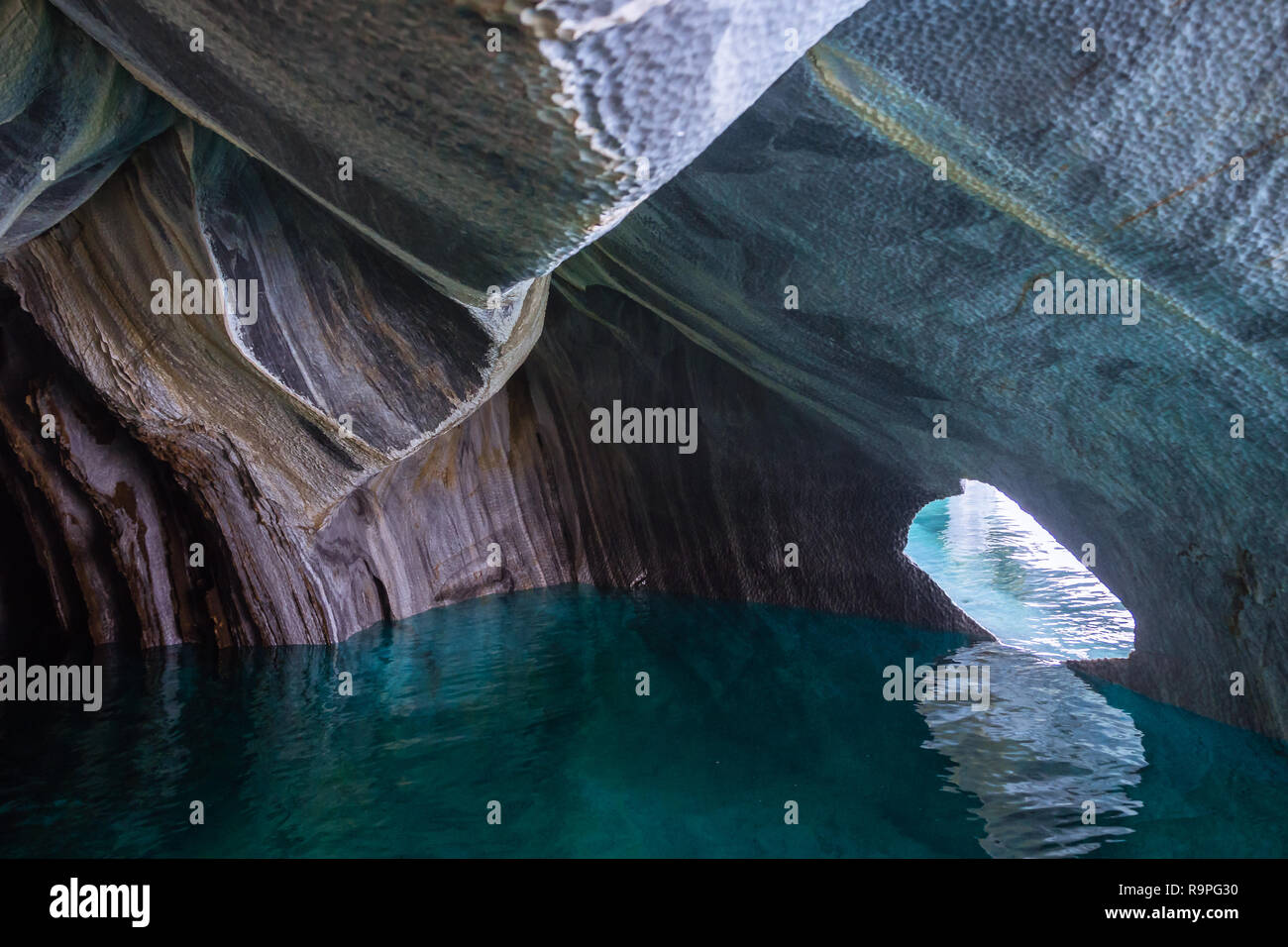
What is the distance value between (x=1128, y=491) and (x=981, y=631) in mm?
2614

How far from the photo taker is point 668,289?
582 cm

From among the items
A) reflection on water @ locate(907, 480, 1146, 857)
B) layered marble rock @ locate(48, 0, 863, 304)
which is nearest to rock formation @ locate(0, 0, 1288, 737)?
layered marble rock @ locate(48, 0, 863, 304)

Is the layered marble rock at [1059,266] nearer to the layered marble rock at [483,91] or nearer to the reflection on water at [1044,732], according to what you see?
the reflection on water at [1044,732]

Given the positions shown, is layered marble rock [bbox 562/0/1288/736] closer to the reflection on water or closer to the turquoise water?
the reflection on water

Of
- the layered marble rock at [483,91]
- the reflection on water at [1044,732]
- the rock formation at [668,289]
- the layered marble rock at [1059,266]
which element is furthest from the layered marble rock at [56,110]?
the reflection on water at [1044,732]

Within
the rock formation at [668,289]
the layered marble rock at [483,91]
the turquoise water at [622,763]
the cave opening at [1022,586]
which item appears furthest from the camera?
the cave opening at [1022,586]

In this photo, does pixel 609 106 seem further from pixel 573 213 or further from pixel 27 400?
pixel 27 400

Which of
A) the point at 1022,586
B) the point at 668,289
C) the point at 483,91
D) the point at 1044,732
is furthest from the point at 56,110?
the point at 1022,586

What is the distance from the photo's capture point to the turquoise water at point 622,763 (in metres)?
3.72

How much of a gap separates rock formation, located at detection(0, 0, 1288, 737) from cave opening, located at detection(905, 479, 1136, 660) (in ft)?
3.26

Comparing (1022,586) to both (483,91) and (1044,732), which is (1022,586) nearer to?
(1044,732)

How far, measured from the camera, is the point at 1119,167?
3.23 meters

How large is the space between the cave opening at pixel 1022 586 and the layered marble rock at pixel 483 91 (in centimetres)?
523
